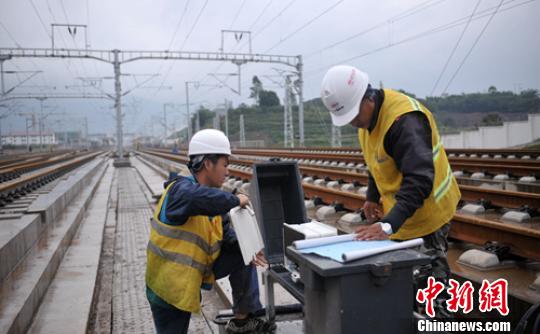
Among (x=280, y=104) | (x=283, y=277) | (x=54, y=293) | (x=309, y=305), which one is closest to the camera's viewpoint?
(x=309, y=305)

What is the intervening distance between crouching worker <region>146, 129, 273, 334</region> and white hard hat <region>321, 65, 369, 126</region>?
79 centimetres

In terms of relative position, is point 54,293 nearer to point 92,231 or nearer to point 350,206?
point 92,231

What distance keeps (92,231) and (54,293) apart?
3420mm

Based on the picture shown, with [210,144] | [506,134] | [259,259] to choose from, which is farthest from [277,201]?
[506,134]

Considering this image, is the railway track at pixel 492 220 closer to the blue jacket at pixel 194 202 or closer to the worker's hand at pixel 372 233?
the worker's hand at pixel 372 233

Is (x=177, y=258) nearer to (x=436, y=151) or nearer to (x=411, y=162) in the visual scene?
(x=411, y=162)

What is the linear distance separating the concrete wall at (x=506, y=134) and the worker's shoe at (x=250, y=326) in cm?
2443

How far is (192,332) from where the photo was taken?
438cm

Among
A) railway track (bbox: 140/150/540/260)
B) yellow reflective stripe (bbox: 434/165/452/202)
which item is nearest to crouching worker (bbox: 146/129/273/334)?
yellow reflective stripe (bbox: 434/165/452/202)

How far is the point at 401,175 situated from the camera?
2879 mm

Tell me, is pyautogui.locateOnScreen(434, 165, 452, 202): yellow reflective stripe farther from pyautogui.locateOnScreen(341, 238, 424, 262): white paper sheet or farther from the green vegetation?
the green vegetation

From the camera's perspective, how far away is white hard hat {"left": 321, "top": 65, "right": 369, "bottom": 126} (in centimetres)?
276

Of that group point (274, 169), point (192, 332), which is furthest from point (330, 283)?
point (192, 332)

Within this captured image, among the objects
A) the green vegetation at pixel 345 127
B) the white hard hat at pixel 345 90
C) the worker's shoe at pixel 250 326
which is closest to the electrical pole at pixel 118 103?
the green vegetation at pixel 345 127
